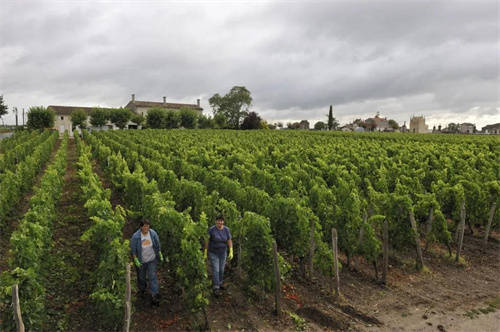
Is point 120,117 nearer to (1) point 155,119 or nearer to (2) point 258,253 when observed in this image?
(1) point 155,119

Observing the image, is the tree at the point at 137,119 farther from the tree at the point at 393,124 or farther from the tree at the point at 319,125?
the tree at the point at 393,124

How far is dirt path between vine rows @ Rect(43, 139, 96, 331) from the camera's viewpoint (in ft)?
23.2

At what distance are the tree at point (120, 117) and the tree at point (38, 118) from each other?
13.3 meters

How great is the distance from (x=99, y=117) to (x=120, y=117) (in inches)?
Result: 170

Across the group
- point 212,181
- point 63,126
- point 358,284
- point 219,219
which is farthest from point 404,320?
point 63,126

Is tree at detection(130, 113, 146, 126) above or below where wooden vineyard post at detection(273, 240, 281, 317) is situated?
above

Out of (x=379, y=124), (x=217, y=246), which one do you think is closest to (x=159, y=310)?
(x=217, y=246)

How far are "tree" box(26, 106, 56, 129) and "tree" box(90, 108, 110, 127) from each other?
10.3 m

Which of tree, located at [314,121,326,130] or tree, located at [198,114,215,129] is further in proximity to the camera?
tree, located at [314,121,326,130]

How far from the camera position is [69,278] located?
28.6 feet

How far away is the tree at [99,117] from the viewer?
250 feet

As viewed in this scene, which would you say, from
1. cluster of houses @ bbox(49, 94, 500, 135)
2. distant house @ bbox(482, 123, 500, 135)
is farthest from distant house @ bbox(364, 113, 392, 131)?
distant house @ bbox(482, 123, 500, 135)

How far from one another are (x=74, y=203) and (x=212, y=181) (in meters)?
6.53

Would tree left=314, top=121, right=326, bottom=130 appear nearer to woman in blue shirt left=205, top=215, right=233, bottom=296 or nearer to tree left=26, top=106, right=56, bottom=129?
tree left=26, top=106, right=56, bottom=129
